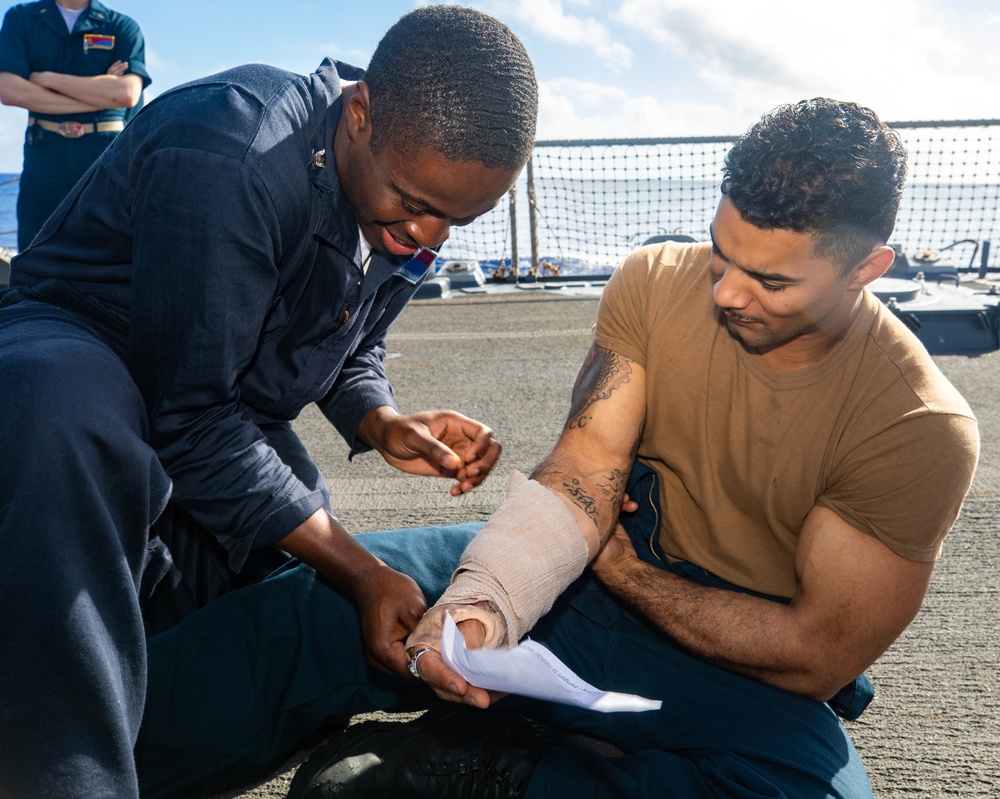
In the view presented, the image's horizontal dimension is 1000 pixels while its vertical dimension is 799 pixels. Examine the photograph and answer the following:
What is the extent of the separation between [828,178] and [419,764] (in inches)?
56.4

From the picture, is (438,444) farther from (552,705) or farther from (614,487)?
(552,705)

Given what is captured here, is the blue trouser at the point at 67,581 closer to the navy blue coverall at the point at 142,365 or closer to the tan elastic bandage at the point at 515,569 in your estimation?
the navy blue coverall at the point at 142,365

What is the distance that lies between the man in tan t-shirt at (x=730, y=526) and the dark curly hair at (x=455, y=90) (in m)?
0.48

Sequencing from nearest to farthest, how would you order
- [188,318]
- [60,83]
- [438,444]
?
[188,318], [438,444], [60,83]

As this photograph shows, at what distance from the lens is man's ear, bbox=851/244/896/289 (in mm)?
1844

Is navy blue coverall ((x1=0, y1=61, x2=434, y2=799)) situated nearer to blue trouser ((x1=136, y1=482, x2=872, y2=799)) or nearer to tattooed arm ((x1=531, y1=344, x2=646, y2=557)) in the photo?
blue trouser ((x1=136, y1=482, x2=872, y2=799))

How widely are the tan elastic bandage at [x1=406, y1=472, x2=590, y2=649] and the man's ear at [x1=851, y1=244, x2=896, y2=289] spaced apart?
2.51 feet

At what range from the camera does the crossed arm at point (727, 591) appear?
5.80 ft

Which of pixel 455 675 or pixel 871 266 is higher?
pixel 871 266

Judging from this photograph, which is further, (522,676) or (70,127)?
(70,127)

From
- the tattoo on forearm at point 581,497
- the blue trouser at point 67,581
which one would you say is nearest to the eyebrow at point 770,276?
the tattoo on forearm at point 581,497

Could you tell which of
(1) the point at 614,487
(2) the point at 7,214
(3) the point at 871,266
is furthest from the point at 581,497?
(2) the point at 7,214

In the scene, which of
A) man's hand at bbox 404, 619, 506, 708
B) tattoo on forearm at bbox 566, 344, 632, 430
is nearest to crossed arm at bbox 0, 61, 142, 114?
tattoo on forearm at bbox 566, 344, 632, 430

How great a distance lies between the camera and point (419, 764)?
6.06 feet
